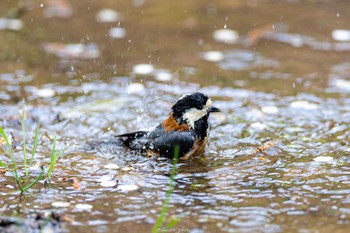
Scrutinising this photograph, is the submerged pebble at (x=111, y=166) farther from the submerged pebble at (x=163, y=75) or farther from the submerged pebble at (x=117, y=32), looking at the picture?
the submerged pebble at (x=117, y=32)

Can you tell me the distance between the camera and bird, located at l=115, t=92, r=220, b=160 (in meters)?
6.21

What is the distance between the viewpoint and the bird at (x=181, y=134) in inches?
245

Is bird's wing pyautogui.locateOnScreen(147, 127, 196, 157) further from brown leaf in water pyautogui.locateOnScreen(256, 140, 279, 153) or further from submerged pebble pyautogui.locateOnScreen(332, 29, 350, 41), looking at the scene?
submerged pebble pyautogui.locateOnScreen(332, 29, 350, 41)

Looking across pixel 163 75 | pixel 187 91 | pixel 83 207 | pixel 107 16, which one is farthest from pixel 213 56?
pixel 83 207

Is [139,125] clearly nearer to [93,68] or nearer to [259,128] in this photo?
[259,128]

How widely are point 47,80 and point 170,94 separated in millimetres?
1814

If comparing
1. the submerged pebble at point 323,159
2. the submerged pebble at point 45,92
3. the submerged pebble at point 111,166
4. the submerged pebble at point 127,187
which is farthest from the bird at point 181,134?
the submerged pebble at point 45,92

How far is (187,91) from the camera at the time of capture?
8.34 metres

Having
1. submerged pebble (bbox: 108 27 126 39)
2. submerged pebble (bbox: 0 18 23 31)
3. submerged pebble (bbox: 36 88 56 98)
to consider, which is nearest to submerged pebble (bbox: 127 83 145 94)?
submerged pebble (bbox: 36 88 56 98)

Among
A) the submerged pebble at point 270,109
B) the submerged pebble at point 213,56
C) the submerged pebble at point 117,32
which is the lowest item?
the submerged pebble at point 270,109

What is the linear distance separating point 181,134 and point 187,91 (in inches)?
84.9

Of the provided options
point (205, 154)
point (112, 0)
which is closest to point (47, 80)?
point (205, 154)

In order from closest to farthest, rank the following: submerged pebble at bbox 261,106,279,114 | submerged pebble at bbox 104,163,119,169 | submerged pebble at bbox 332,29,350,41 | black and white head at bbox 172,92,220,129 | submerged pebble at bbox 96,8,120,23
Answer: submerged pebble at bbox 104,163,119,169 < black and white head at bbox 172,92,220,129 < submerged pebble at bbox 261,106,279,114 < submerged pebble at bbox 332,29,350,41 < submerged pebble at bbox 96,8,120,23

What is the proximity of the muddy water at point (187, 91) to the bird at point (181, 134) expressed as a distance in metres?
0.14
